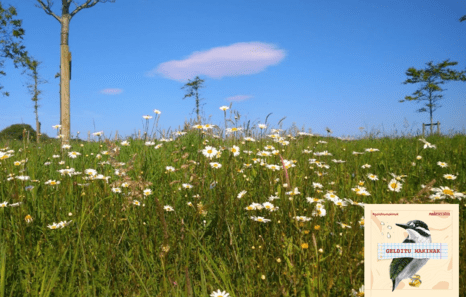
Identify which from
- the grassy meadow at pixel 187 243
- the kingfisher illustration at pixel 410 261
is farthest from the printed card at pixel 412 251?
the grassy meadow at pixel 187 243

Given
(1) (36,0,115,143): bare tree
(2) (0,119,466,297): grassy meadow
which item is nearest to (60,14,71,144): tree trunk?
(1) (36,0,115,143): bare tree

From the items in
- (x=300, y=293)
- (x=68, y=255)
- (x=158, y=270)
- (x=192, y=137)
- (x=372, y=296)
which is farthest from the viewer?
(x=192, y=137)

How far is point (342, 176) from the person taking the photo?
363cm

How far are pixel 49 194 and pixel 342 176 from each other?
2.99 meters

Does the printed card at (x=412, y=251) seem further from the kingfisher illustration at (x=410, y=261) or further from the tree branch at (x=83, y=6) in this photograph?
the tree branch at (x=83, y=6)

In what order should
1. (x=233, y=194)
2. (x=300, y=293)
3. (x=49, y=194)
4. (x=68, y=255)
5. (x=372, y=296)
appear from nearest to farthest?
(x=372, y=296) < (x=300, y=293) < (x=68, y=255) < (x=233, y=194) < (x=49, y=194)

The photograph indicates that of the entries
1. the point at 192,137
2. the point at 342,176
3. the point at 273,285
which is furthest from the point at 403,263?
the point at 192,137

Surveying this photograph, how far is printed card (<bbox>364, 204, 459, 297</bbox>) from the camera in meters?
1.42

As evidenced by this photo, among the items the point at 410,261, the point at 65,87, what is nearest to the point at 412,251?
the point at 410,261

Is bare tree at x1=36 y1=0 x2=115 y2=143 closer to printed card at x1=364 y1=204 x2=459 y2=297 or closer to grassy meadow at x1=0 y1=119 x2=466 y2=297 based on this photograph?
grassy meadow at x1=0 y1=119 x2=466 y2=297

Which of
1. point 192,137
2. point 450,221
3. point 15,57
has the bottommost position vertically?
point 450,221

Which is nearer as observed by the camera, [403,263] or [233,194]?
[403,263]

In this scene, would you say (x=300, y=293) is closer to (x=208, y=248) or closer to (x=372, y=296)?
(x=372, y=296)

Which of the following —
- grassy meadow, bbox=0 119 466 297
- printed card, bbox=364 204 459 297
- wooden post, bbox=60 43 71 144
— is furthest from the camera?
wooden post, bbox=60 43 71 144
